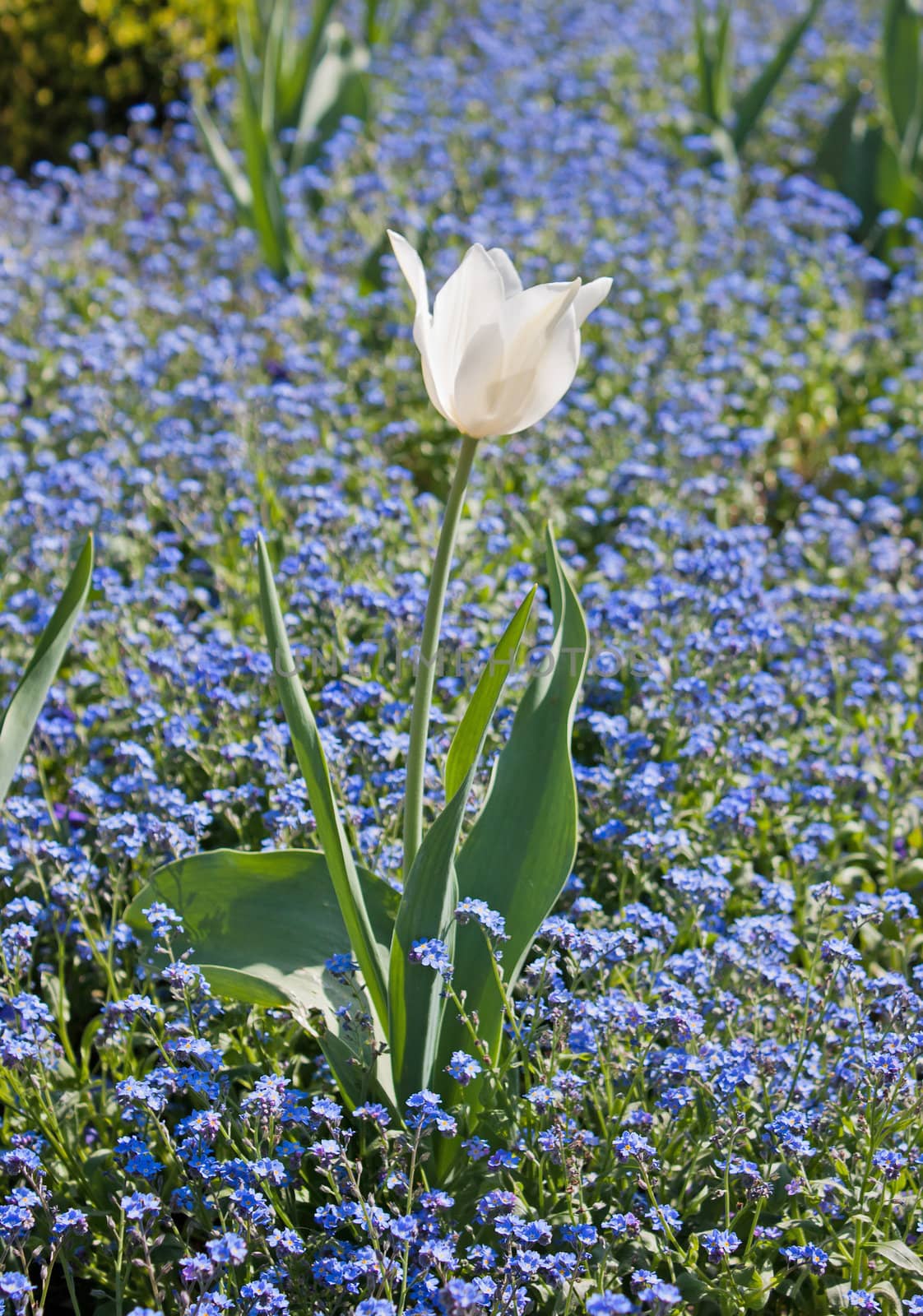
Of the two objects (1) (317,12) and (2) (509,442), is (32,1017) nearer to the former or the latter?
(2) (509,442)

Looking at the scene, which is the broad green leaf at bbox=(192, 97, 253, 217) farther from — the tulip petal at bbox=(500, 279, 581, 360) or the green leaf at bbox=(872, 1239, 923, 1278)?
the green leaf at bbox=(872, 1239, 923, 1278)

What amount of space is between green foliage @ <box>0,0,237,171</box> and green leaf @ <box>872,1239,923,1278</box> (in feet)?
20.3

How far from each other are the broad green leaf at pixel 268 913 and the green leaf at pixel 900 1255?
785 millimetres

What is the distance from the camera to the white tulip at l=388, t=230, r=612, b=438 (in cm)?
165

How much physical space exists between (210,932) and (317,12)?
4.55 meters

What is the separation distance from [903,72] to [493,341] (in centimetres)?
468

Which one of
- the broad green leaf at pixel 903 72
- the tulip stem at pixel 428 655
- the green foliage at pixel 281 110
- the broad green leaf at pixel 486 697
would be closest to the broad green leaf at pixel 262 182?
the green foliage at pixel 281 110

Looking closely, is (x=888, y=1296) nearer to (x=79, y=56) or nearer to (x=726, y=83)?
(x=726, y=83)

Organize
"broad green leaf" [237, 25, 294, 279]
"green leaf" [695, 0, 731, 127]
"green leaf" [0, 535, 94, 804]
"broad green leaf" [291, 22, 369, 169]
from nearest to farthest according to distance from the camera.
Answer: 1. "green leaf" [0, 535, 94, 804]
2. "broad green leaf" [237, 25, 294, 279]
3. "broad green leaf" [291, 22, 369, 169]
4. "green leaf" [695, 0, 731, 127]

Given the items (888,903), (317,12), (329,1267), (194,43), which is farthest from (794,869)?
(194,43)

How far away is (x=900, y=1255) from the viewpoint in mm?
1862

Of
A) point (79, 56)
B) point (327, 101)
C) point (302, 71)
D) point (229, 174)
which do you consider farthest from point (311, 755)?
point (79, 56)

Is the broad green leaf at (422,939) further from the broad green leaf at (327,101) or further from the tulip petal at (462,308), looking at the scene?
the broad green leaf at (327,101)

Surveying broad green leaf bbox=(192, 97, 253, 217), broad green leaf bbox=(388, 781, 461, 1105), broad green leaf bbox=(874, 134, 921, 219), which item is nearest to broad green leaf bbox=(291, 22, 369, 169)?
broad green leaf bbox=(192, 97, 253, 217)
